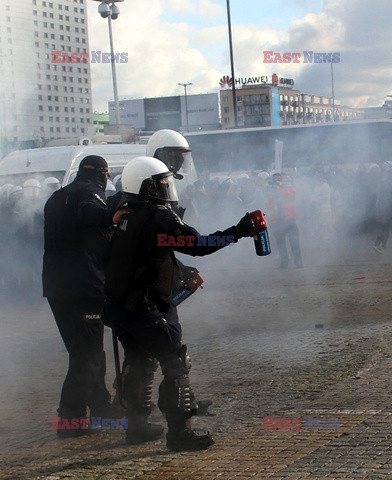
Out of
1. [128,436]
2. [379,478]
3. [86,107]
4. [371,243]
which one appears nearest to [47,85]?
[86,107]

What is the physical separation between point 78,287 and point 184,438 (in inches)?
47.4

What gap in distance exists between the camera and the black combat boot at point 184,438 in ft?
15.8

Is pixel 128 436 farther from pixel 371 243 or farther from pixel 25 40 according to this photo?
pixel 371 243

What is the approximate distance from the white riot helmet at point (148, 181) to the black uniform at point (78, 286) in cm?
43

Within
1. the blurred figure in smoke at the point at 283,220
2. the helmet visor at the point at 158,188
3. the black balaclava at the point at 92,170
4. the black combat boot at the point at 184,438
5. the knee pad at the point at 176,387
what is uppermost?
the black balaclava at the point at 92,170

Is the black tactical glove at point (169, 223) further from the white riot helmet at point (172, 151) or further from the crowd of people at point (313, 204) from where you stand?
the crowd of people at point (313, 204)

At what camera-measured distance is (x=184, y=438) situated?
15.8ft

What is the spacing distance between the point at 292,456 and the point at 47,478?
1.25 m

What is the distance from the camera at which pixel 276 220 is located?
15062 millimetres

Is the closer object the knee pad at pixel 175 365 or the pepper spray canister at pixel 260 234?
the pepper spray canister at pixel 260 234

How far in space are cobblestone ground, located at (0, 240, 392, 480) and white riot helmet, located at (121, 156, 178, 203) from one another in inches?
54.8

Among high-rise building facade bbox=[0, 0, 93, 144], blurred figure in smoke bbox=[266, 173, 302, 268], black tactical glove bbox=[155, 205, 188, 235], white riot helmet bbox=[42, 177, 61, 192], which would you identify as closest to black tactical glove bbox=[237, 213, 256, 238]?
black tactical glove bbox=[155, 205, 188, 235]

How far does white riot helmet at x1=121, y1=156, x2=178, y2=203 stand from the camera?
5008mm

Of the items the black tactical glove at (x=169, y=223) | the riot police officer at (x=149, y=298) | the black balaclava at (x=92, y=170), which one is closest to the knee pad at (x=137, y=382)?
the riot police officer at (x=149, y=298)
